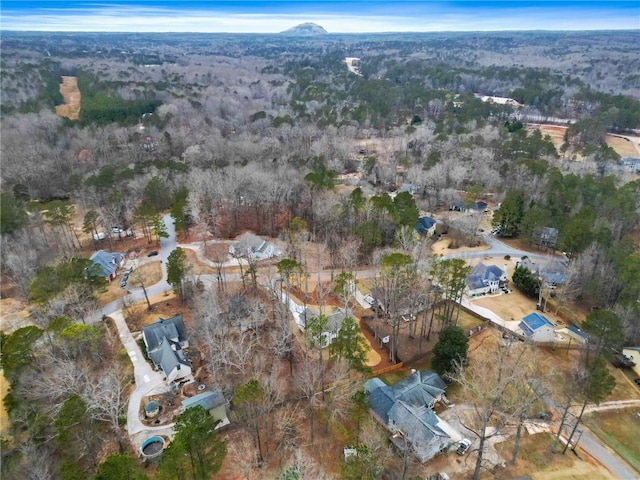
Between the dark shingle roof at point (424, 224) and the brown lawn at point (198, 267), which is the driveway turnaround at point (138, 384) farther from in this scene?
the dark shingle roof at point (424, 224)

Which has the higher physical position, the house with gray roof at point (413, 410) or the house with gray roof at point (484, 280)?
the house with gray roof at point (413, 410)

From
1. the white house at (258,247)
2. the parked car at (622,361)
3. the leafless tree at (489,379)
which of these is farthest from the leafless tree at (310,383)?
the parked car at (622,361)

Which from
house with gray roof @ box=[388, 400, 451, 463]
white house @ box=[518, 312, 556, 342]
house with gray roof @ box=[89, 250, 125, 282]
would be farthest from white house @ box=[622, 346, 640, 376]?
house with gray roof @ box=[89, 250, 125, 282]

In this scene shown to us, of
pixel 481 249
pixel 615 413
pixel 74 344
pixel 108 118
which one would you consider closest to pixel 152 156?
pixel 108 118

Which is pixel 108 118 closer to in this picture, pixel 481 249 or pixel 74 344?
pixel 74 344

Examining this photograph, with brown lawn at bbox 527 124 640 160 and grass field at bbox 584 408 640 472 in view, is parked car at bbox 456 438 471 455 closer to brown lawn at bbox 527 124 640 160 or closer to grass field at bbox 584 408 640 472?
grass field at bbox 584 408 640 472

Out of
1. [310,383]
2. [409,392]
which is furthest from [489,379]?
[310,383]
